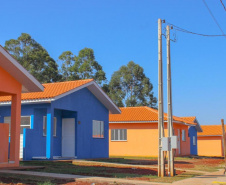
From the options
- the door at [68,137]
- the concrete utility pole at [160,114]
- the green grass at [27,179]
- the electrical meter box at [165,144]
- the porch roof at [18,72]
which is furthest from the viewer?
the door at [68,137]

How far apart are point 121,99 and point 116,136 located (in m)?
24.8

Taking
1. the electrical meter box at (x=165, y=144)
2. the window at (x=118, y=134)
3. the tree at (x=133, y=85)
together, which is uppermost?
the tree at (x=133, y=85)

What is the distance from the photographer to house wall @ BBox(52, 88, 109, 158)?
70.9 ft

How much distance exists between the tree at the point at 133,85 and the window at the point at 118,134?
24.6 m

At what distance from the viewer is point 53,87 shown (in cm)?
2292

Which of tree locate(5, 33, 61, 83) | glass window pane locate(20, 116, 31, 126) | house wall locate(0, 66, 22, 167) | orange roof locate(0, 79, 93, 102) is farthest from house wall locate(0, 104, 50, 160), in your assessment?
tree locate(5, 33, 61, 83)

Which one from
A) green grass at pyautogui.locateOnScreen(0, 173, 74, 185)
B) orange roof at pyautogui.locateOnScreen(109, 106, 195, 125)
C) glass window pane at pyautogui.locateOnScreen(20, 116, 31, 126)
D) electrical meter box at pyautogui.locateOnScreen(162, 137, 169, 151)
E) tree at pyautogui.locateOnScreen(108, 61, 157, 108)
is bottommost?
green grass at pyautogui.locateOnScreen(0, 173, 74, 185)

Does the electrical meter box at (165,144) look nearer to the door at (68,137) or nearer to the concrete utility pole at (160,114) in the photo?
the concrete utility pole at (160,114)

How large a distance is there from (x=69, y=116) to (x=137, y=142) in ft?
39.6

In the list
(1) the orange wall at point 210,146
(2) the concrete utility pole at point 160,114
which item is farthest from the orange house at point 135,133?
(2) the concrete utility pole at point 160,114

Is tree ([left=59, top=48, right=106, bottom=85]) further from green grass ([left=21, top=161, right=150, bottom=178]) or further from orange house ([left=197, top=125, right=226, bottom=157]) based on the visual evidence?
green grass ([left=21, top=161, right=150, bottom=178])

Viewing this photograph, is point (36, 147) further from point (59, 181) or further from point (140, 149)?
point (140, 149)

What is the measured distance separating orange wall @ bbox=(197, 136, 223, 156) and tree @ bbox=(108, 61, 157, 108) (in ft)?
33.2

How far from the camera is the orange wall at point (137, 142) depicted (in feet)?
107
